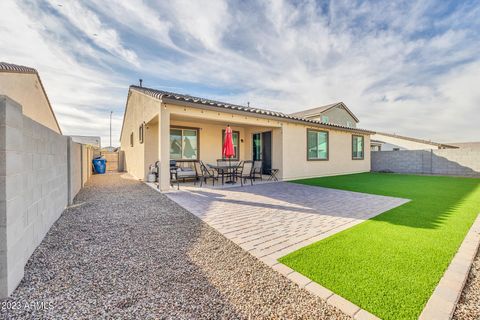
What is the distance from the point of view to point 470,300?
6.04ft

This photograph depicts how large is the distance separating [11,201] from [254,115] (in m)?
7.73

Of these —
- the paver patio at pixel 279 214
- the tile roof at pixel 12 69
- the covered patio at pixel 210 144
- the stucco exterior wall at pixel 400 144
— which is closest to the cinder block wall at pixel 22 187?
the paver patio at pixel 279 214

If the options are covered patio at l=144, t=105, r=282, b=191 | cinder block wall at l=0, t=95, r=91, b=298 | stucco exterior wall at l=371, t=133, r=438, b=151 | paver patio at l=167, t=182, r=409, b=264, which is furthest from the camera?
stucco exterior wall at l=371, t=133, r=438, b=151

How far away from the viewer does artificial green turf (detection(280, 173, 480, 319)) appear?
184cm

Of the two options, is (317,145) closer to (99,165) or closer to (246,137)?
(246,137)

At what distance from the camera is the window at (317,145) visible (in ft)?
36.4

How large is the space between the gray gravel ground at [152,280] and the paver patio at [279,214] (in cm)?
42

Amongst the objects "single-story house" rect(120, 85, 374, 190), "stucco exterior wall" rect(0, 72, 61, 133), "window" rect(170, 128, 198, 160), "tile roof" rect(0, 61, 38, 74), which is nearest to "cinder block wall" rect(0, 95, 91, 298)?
"single-story house" rect(120, 85, 374, 190)

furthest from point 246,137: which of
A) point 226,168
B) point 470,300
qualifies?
point 470,300

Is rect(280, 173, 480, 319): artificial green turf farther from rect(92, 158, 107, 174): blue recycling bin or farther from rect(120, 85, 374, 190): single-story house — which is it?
rect(92, 158, 107, 174): blue recycling bin

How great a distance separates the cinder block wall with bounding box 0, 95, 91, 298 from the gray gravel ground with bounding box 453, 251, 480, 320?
148 inches

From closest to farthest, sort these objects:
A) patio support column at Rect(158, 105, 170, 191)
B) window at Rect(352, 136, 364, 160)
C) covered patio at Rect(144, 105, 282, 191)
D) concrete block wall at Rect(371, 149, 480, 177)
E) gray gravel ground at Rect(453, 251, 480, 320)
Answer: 1. gray gravel ground at Rect(453, 251, 480, 320)
2. patio support column at Rect(158, 105, 170, 191)
3. covered patio at Rect(144, 105, 282, 191)
4. concrete block wall at Rect(371, 149, 480, 177)
5. window at Rect(352, 136, 364, 160)

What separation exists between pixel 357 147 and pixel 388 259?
13.1 meters

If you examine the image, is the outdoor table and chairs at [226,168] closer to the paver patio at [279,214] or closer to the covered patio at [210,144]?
the covered patio at [210,144]
